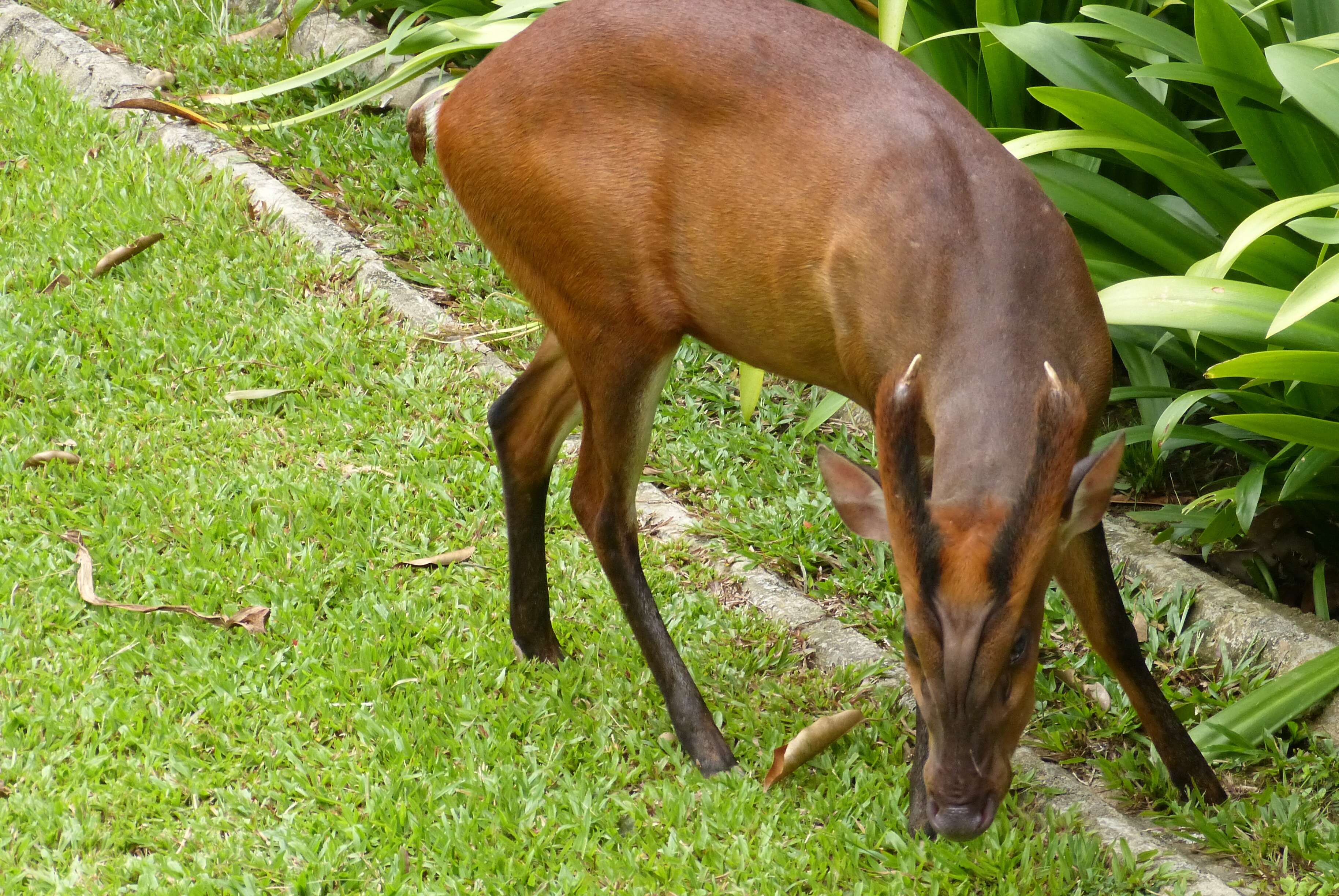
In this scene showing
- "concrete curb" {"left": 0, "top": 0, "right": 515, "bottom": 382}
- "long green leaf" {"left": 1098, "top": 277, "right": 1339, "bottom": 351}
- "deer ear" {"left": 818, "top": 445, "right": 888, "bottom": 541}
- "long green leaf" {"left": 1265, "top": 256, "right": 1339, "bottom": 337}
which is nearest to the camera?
"deer ear" {"left": 818, "top": 445, "right": 888, "bottom": 541}

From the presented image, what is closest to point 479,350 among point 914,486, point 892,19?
point 892,19

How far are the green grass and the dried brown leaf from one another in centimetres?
80

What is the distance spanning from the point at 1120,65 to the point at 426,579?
2567 mm

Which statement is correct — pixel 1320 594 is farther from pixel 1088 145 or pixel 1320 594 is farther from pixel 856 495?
pixel 856 495

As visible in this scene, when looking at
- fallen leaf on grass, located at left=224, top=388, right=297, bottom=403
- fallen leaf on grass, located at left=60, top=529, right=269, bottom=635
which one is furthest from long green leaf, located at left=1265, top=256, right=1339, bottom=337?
fallen leaf on grass, located at left=224, top=388, right=297, bottom=403

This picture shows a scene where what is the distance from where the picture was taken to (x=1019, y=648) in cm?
262

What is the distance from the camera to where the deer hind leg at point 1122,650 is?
3242 mm

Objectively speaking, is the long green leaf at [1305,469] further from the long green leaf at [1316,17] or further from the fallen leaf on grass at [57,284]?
the fallen leaf on grass at [57,284]

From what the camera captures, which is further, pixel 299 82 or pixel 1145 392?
pixel 299 82

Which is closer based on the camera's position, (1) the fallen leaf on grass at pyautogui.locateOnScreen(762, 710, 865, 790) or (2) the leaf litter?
(1) the fallen leaf on grass at pyautogui.locateOnScreen(762, 710, 865, 790)

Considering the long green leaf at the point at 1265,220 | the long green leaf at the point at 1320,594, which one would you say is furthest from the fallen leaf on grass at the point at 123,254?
the long green leaf at the point at 1320,594

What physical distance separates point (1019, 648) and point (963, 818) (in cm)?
32

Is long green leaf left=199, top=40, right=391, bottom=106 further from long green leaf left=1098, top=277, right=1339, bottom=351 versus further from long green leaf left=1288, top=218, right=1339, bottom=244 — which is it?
long green leaf left=1288, top=218, right=1339, bottom=244

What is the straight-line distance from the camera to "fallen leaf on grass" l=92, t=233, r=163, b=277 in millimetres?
5363
